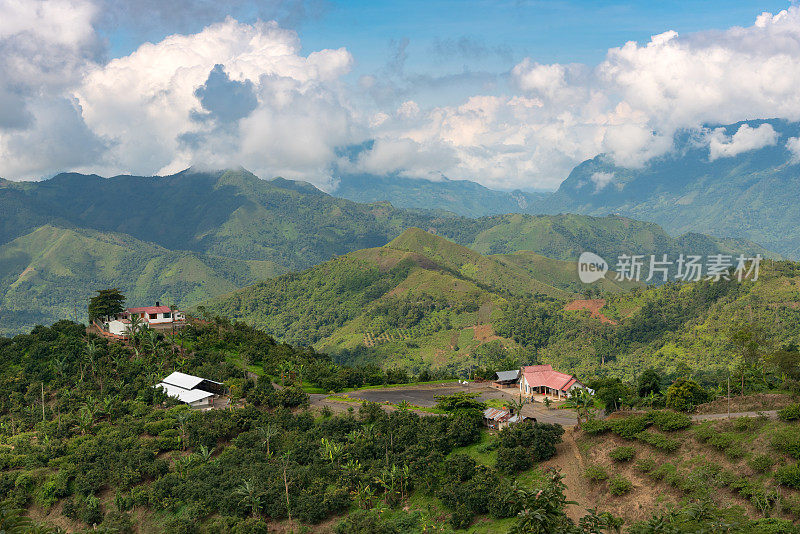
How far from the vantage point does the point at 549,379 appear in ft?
218

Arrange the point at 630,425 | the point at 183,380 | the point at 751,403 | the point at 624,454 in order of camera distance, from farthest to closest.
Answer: the point at 183,380
the point at 751,403
the point at 630,425
the point at 624,454

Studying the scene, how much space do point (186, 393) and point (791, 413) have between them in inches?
2370

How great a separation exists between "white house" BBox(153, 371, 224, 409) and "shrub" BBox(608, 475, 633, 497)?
1816 inches

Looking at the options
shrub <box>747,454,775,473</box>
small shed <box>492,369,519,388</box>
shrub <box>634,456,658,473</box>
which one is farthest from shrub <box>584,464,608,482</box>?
small shed <box>492,369,519,388</box>

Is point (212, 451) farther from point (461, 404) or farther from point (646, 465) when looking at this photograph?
point (646, 465)

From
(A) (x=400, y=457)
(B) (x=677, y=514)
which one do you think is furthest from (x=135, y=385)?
(B) (x=677, y=514)

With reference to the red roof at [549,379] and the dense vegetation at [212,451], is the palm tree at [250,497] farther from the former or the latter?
the red roof at [549,379]

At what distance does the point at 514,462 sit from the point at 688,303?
120627mm

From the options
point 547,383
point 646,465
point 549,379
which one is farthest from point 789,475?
point 549,379

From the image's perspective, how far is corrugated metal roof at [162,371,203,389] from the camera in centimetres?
6981

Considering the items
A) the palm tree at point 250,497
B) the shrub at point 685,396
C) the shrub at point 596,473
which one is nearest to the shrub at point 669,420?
the shrub at point 685,396

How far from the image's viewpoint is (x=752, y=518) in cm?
3544

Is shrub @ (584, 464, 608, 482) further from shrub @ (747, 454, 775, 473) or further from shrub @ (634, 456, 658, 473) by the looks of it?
shrub @ (747, 454, 775, 473)

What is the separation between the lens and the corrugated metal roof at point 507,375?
73.4 meters
